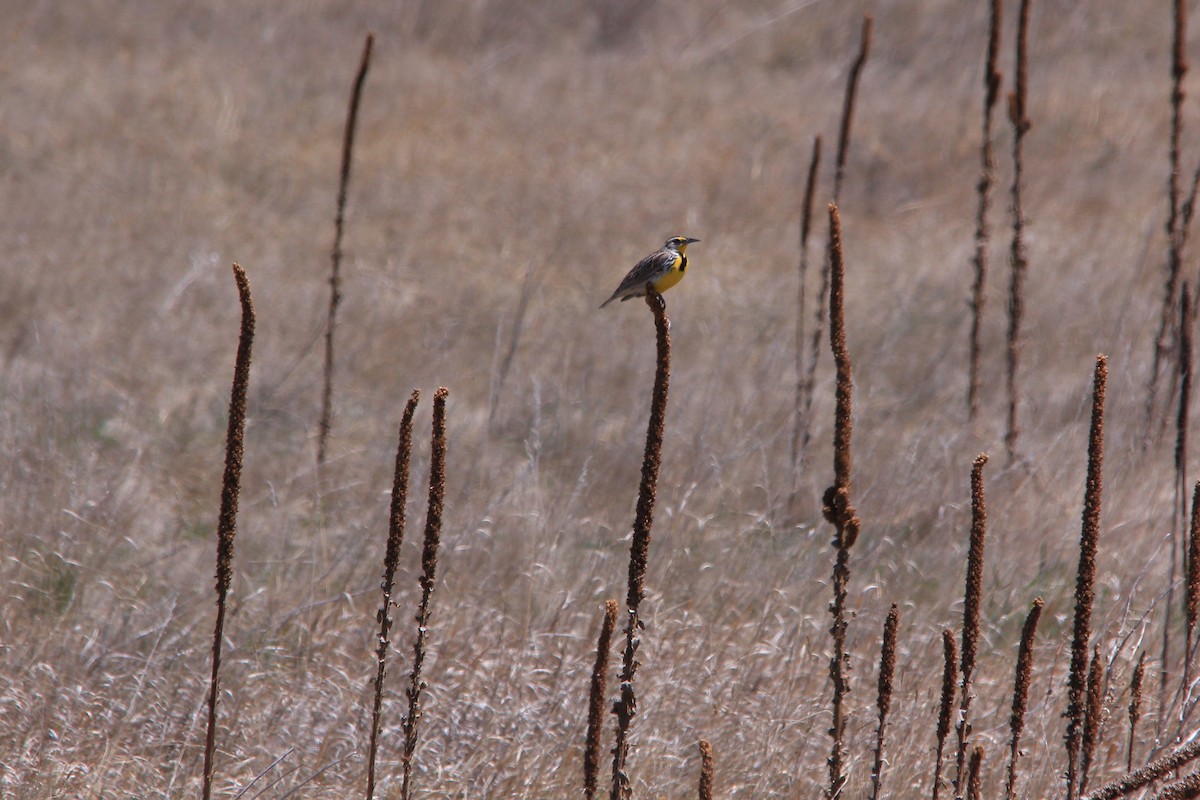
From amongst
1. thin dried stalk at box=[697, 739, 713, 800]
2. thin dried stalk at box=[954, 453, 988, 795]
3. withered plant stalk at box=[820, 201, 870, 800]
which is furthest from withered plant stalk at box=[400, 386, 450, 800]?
thin dried stalk at box=[954, 453, 988, 795]

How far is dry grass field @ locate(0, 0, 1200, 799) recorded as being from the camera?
13.9 ft

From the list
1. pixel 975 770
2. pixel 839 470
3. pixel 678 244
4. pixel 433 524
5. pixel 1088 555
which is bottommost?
pixel 975 770

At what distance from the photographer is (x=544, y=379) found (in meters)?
9.14

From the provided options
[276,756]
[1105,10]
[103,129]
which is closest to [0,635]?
[276,756]

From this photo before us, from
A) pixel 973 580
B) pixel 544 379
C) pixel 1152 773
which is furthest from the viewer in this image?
pixel 544 379

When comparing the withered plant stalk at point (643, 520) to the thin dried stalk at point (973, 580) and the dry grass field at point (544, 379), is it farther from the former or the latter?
the dry grass field at point (544, 379)

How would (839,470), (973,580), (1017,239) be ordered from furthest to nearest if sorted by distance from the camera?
(1017,239)
(839,470)
(973,580)

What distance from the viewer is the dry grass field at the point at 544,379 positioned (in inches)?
167

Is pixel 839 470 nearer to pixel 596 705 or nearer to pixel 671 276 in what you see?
pixel 596 705

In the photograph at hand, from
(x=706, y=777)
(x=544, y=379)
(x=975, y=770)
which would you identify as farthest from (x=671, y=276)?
(x=544, y=379)

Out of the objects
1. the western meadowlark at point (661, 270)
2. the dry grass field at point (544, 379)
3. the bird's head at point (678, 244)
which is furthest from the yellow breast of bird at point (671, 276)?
the dry grass field at point (544, 379)

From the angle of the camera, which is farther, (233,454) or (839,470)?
(839,470)

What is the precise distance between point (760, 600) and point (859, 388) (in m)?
3.89

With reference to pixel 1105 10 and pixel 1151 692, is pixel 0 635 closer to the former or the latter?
pixel 1151 692
